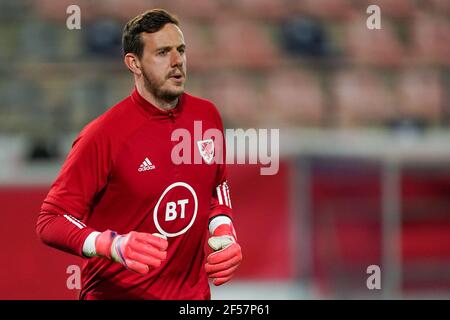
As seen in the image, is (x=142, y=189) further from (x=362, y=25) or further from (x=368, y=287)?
(x=362, y=25)

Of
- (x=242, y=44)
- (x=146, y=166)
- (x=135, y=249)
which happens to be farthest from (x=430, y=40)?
(x=135, y=249)

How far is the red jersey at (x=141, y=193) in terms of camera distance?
134 inches

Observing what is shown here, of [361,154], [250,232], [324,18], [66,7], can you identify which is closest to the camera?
[250,232]

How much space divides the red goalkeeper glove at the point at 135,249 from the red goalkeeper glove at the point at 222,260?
27cm

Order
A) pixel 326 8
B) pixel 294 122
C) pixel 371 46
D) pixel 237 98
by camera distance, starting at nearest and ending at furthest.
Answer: pixel 237 98 < pixel 294 122 < pixel 371 46 < pixel 326 8

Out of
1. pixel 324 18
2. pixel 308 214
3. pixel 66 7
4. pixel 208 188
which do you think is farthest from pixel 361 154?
pixel 208 188

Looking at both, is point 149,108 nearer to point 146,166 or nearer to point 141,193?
point 146,166

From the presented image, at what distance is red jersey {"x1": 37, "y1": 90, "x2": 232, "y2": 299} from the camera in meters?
3.41

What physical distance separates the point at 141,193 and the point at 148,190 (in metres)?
0.03

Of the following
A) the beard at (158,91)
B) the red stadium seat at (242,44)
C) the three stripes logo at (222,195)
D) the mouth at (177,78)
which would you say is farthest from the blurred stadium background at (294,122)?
the mouth at (177,78)

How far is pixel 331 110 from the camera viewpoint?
9023 mm

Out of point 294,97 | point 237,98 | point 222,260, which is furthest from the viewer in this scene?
point 294,97

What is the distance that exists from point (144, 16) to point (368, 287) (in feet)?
16.5

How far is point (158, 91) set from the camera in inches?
140
